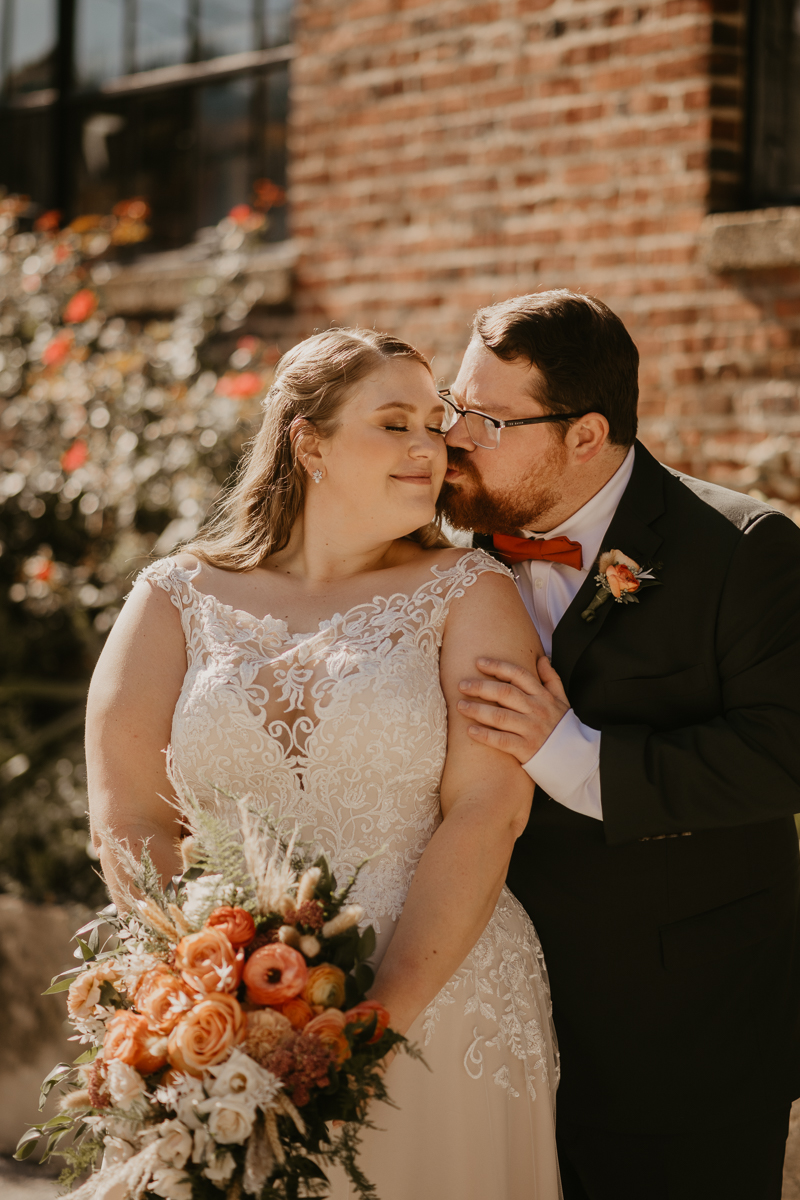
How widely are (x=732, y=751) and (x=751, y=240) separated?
243cm

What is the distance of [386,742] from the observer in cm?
243

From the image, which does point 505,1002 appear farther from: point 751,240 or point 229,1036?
point 751,240

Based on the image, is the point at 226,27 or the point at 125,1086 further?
the point at 226,27

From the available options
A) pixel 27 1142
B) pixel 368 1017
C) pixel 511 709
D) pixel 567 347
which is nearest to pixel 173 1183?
pixel 368 1017

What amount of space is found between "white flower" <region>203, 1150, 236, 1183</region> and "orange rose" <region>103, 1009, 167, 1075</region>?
0.64ft

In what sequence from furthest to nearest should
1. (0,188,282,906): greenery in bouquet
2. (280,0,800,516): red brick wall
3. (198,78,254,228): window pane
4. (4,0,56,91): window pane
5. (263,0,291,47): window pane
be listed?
(4,0,56,91): window pane
(198,78,254,228): window pane
(263,0,291,47): window pane
(0,188,282,906): greenery in bouquet
(280,0,800,516): red brick wall

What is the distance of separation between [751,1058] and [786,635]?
36.6 inches

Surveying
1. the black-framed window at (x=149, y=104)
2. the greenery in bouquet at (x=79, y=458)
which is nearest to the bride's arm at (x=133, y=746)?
the greenery in bouquet at (x=79, y=458)

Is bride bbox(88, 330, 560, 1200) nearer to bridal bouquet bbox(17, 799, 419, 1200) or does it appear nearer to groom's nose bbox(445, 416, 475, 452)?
groom's nose bbox(445, 416, 475, 452)

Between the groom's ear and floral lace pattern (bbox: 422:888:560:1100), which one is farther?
the groom's ear

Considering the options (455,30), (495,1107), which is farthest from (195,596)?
(455,30)

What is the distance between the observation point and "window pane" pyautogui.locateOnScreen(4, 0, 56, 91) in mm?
7098

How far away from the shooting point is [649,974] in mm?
2580

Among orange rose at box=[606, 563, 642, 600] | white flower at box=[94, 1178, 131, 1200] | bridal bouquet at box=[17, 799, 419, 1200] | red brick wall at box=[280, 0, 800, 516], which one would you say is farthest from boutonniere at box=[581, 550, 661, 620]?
red brick wall at box=[280, 0, 800, 516]
